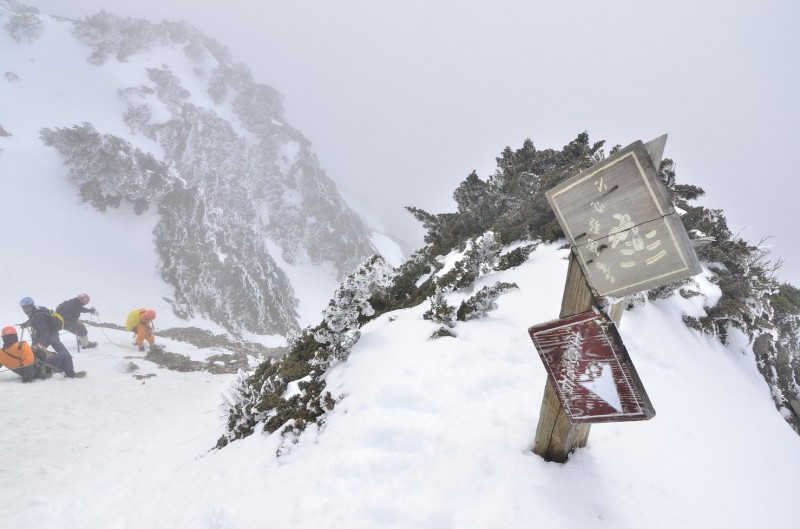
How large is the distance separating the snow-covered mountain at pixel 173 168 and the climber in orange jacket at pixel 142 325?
1351 cm

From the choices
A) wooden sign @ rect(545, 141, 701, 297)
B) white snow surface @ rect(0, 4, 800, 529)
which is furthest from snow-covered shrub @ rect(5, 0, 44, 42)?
wooden sign @ rect(545, 141, 701, 297)

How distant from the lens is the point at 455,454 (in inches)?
126

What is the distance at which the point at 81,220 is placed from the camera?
88.3ft

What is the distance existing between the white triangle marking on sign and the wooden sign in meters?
0.53

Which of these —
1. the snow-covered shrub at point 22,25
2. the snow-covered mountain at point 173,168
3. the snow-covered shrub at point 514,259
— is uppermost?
the snow-covered shrub at point 22,25

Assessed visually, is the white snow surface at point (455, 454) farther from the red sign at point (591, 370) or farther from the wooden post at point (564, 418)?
the red sign at point (591, 370)

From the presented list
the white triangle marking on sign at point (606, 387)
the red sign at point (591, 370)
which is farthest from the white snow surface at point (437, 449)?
the white triangle marking on sign at point (606, 387)

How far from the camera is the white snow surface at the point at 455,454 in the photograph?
9.28ft

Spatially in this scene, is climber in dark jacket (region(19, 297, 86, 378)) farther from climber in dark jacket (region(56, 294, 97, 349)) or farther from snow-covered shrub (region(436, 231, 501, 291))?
snow-covered shrub (region(436, 231, 501, 291))

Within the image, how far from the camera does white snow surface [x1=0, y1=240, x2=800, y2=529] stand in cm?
283

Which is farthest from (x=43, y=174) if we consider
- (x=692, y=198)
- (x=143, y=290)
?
(x=692, y=198)

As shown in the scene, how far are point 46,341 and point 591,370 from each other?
14.4 metres

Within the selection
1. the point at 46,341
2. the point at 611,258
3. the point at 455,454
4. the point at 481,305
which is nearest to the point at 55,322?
the point at 46,341

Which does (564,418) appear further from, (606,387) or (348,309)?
(348,309)
